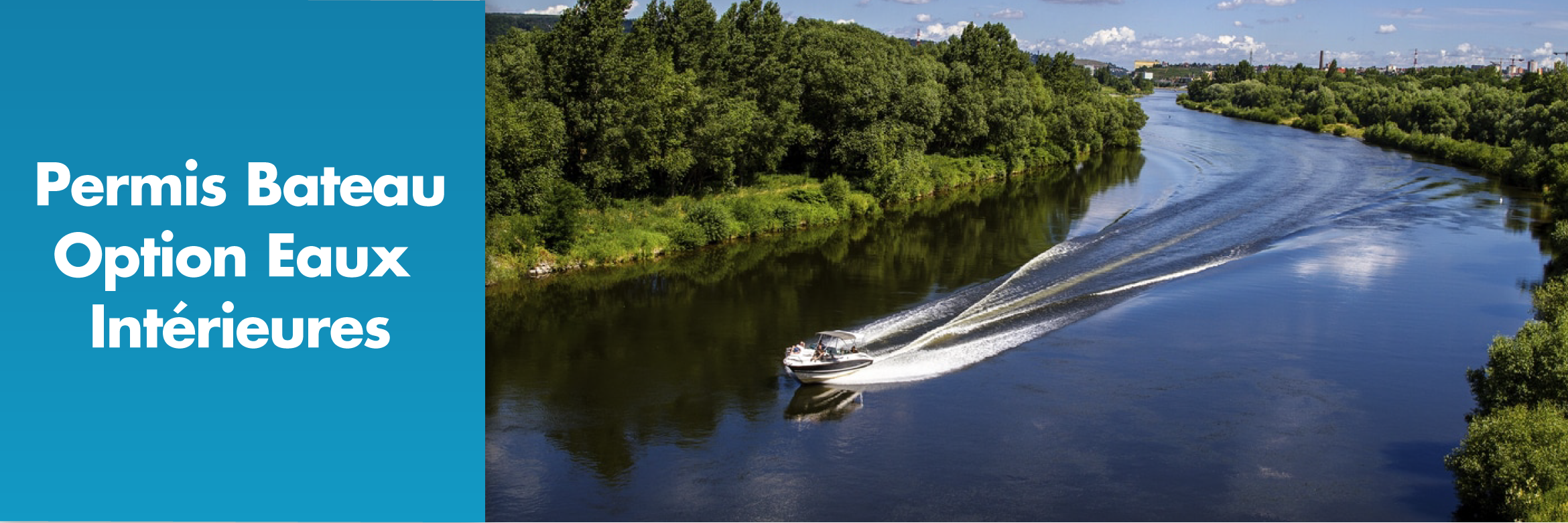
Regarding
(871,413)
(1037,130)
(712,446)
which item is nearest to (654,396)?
(712,446)

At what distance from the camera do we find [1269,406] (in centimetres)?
2209

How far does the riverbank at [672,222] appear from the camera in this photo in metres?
33.4

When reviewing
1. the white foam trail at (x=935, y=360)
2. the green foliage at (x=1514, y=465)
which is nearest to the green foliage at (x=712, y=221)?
the white foam trail at (x=935, y=360)

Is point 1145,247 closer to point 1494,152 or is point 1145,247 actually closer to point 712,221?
point 712,221

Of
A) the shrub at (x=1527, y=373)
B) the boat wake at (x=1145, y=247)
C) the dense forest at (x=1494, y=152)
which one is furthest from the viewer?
the boat wake at (x=1145, y=247)

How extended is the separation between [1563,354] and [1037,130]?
50.6m

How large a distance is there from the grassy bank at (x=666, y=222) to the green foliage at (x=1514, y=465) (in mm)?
22419

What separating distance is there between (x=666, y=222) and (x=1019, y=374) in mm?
17458

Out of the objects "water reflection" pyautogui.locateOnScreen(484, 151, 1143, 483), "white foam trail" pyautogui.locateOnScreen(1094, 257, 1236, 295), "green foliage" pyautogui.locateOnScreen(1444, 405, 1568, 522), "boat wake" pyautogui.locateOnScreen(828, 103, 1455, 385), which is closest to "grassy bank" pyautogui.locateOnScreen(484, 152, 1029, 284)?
"water reflection" pyautogui.locateOnScreen(484, 151, 1143, 483)

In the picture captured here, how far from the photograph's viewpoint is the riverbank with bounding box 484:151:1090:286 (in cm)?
3341

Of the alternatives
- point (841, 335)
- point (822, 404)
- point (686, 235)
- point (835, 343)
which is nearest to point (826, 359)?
point (835, 343)

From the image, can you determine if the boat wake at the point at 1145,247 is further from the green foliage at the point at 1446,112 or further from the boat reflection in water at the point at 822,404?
the green foliage at the point at 1446,112

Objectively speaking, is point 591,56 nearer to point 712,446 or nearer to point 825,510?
point 712,446

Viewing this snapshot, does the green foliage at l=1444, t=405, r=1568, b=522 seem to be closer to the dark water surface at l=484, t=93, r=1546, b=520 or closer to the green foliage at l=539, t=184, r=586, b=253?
the dark water surface at l=484, t=93, r=1546, b=520
